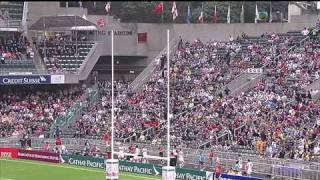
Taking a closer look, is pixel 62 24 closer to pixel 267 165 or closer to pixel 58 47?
pixel 58 47

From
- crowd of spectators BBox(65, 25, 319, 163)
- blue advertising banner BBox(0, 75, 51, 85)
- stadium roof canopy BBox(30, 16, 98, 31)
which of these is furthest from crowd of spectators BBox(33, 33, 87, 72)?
crowd of spectators BBox(65, 25, 319, 163)

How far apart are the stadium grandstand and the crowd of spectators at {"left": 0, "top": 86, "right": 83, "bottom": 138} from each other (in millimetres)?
86

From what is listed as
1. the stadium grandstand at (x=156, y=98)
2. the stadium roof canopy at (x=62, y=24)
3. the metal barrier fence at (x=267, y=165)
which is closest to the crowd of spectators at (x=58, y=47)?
the stadium grandstand at (x=156, y=98)

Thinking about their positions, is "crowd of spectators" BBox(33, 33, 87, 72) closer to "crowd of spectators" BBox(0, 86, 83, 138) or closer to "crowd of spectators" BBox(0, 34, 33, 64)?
"crowd of spectators" BBox(0, 34, 33, 64)

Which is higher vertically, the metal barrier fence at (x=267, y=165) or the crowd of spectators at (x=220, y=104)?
the crowd of spectators at (x=220, y=104)

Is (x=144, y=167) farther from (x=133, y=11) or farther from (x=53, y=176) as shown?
(x=133, y=11)

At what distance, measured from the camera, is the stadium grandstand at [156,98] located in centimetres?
3206

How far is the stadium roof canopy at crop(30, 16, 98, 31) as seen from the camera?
49.1 meters

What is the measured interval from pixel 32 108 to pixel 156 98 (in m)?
9.17

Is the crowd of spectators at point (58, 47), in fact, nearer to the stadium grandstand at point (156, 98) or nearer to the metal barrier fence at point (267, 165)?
the stadium grandstand at point (156, 98)

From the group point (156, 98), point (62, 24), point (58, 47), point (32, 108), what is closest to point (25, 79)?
point (32, 108)

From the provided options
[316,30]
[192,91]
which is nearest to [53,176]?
[192,91]

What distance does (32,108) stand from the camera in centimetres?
4597

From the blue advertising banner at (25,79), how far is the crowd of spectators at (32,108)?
5.09 ft
